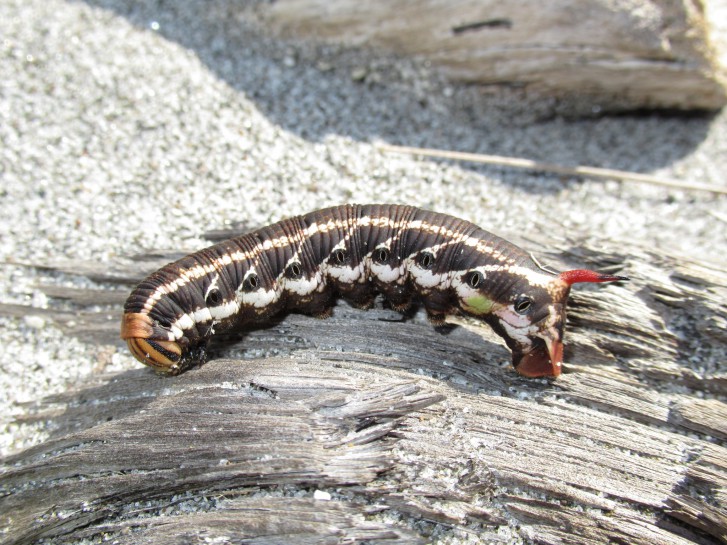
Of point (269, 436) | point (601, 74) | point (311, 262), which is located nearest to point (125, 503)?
point (269, 436)

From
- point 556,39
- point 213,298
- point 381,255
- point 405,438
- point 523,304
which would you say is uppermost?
point 556,39

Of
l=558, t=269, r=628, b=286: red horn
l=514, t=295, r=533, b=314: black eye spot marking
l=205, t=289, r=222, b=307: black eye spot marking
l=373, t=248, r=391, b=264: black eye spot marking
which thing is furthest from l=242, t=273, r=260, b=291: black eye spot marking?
l=558, t=269, r=628, b=286: red horn

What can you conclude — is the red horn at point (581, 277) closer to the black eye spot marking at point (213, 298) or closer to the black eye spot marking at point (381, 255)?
the black eye spot marking at point (381, 255)

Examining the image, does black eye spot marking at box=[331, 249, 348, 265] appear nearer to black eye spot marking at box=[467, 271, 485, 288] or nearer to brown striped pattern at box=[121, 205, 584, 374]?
brown striped pattern at box=[121, 205, 584, 374]

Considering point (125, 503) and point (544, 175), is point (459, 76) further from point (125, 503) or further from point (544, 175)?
point (125, 503)

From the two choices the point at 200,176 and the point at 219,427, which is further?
the point at 200,176

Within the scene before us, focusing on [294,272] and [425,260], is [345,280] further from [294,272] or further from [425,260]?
[425,260]

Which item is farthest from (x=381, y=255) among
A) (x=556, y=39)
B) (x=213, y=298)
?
(x=556, y=39)
